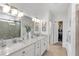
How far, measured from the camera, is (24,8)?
5.32ft

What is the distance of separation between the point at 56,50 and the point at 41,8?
697 millimetres

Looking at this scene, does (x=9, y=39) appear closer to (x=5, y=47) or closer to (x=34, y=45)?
(x=5, y=47)

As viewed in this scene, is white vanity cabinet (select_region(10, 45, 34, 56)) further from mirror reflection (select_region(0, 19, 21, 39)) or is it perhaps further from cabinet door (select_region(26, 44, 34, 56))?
mirror reflection (select_region(0, 19, 21, 39))

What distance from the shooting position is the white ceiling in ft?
5.32

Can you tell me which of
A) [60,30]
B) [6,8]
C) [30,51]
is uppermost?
[6,8]

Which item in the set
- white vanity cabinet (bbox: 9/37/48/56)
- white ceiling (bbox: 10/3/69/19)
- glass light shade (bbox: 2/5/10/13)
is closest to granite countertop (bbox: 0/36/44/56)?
white vanity cabinet (bbox: 9/37/48/56)

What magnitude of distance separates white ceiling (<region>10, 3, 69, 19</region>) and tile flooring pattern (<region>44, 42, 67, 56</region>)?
51cm

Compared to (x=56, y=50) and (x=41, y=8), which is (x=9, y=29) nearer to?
(x=41, y=8)

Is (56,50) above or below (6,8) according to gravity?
below

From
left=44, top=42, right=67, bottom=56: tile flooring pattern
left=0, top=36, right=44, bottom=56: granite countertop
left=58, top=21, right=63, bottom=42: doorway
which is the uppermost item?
left=58, top=21, right=63, bottom=42: doorway

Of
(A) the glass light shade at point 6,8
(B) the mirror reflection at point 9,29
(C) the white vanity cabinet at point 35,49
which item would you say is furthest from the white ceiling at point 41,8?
(C) the white vanity cabinet at point 35,49

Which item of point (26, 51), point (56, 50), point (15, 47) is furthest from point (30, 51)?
point (56, 50)

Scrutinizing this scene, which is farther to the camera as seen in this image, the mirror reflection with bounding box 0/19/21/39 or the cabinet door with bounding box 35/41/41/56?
the cabinet door with bounding box 35/41/41/56

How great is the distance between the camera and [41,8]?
1.66 meters
